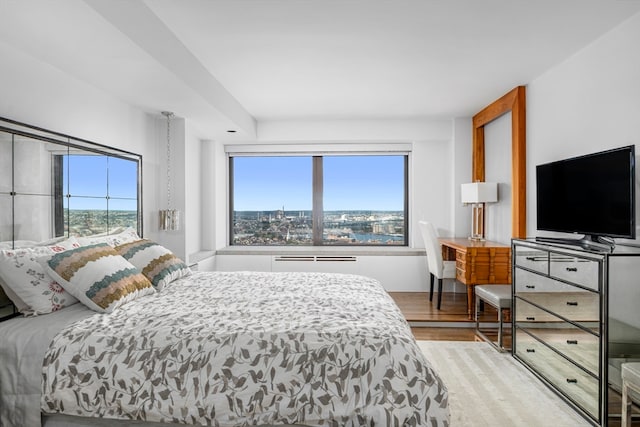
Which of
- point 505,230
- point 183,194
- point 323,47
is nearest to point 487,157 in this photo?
point 505,230

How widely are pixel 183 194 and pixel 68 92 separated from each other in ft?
5.26

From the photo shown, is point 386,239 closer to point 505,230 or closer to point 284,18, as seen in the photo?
point 505,230

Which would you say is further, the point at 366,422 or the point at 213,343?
the point at 213,343

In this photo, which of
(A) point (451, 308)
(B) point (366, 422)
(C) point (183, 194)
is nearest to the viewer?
(B) point (366, 422)

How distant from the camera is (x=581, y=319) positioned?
2.39m

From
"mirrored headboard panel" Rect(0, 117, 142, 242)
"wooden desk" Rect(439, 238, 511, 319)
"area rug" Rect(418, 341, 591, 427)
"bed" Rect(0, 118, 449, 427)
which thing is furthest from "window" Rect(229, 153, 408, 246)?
"bed" Rect(0, 118, 449, 427)

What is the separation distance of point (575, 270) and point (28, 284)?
3.24 meters

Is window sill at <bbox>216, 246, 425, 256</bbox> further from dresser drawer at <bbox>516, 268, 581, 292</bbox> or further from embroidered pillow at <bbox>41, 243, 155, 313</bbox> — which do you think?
embroidered pillow at <bbox>41, 243, 155, 313</bbox>

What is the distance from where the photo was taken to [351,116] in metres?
5.18

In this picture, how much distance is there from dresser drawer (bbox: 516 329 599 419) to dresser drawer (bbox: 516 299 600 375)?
6 centimetres

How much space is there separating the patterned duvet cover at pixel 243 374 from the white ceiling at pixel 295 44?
1.61 meters

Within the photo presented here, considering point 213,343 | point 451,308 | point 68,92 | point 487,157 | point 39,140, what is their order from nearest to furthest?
point 213,343 → point 39,140 → point 68,92 → point 451,308 → point 487,157

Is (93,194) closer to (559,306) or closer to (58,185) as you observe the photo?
(58,185)

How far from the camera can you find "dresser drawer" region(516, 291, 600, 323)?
7.56ft
